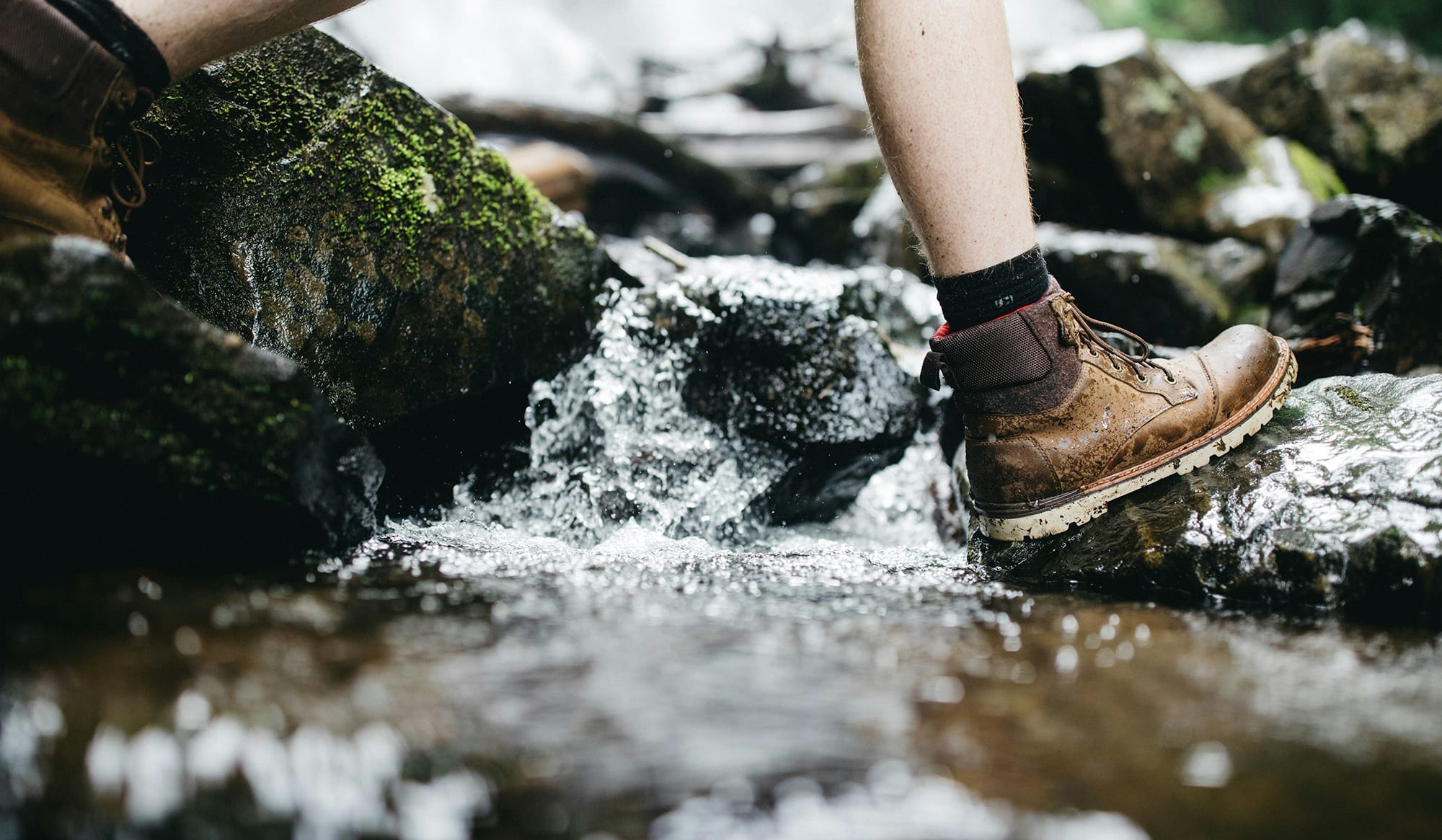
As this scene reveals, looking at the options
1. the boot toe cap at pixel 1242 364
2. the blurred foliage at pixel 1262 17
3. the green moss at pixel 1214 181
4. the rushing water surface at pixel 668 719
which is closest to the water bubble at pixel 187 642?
the rushing water surface at pixel 668 719

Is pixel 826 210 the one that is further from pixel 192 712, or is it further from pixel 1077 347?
pixel 192 712

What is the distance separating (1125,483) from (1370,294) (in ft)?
7.97

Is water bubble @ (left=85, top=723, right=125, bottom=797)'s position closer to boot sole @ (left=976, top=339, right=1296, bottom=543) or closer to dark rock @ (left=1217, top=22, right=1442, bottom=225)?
boot sole @ (left=976, top=339, right=1296, bottom=543)

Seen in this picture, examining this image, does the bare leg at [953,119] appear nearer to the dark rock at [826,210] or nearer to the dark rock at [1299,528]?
the dark rock at [1299,528]

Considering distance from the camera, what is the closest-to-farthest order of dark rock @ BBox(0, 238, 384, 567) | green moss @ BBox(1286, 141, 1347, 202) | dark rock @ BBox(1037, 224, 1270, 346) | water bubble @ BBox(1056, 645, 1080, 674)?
1. water bubble @ BBox(1056, 645, 1080, 674)
2. dark rock @ BBox(0, 238, 384, 567)
3. dark rock @ BBox(1037, 224, 1270, 346)
4. green moss @ BBox(1286, 141, 1347, 202)

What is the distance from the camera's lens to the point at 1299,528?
1.63 meters

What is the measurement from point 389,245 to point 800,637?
1756 millimetres

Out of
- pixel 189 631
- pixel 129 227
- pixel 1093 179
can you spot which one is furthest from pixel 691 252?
pixel 189 631

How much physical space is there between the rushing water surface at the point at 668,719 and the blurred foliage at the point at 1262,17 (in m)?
22.0

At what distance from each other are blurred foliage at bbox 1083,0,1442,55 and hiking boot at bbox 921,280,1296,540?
68.5 ft

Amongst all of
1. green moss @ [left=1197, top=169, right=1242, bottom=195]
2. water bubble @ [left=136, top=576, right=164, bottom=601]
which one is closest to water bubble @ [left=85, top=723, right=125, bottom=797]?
water bubble @ [left=136, top=576, right=164, bottom=601]

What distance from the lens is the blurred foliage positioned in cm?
1669

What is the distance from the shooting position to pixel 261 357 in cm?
145

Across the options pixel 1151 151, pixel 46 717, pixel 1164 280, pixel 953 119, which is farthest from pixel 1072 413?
pixel 1151 151
